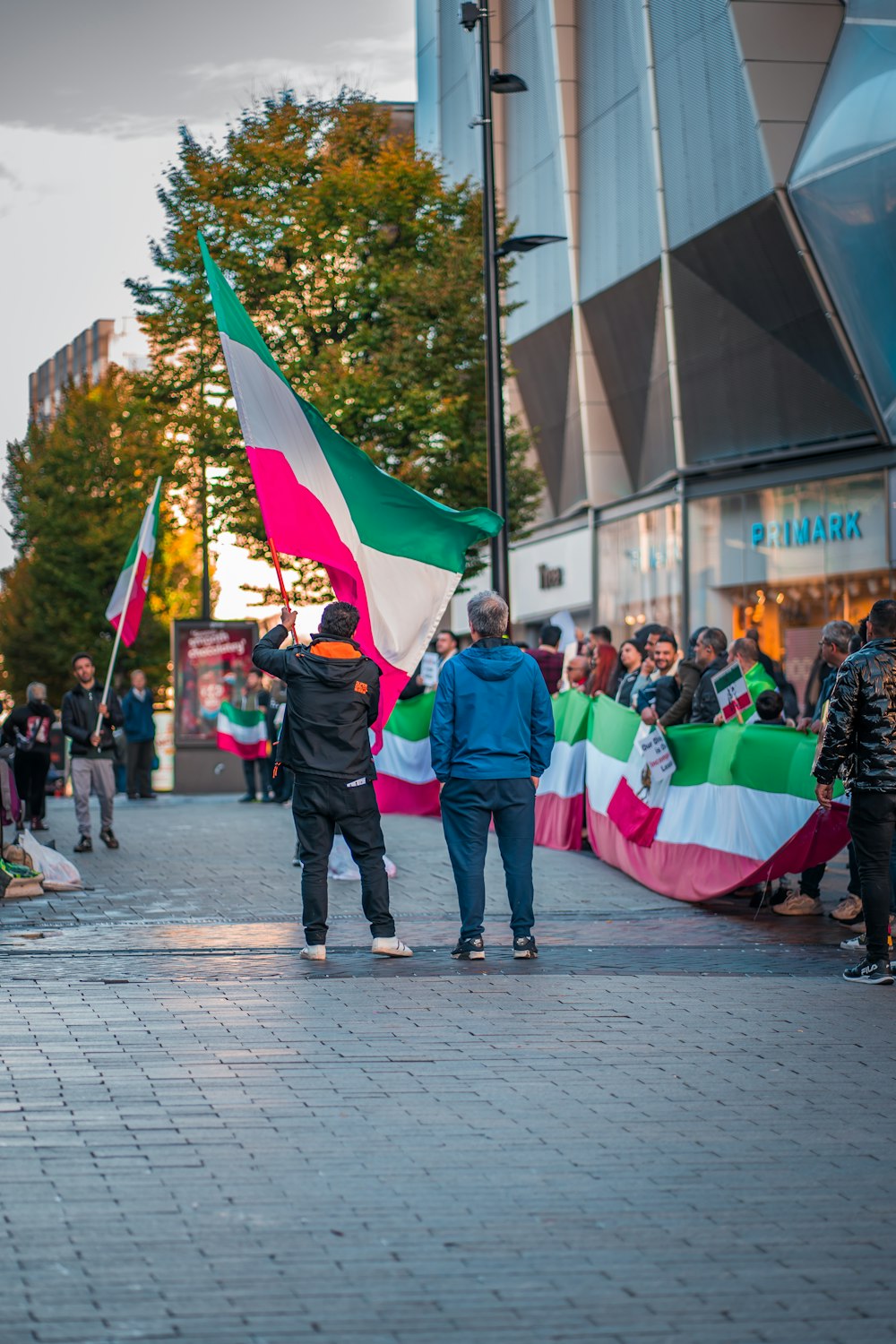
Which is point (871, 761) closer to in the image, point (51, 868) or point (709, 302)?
point (51, 868)

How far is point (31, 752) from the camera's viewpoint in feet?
66.5

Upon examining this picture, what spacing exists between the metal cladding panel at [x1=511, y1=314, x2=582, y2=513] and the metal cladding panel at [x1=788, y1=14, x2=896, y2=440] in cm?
965

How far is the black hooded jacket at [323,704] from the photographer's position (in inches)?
399

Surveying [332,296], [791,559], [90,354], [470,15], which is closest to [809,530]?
[791,559]

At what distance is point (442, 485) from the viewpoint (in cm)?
2970

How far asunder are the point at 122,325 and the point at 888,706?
110000mm

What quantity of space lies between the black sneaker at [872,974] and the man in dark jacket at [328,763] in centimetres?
245

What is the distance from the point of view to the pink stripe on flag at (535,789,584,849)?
16.1 m

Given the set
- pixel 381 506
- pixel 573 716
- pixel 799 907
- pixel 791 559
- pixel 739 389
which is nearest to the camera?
pixel 381 506

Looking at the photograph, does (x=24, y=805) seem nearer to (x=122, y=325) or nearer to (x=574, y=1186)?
(x=574, y=1186)

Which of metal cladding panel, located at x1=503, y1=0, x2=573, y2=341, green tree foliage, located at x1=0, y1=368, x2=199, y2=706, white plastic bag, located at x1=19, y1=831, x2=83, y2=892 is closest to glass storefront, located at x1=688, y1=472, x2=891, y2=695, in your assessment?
metal cladding panel, located at x1=503, y1=0, x2=573, y2=341

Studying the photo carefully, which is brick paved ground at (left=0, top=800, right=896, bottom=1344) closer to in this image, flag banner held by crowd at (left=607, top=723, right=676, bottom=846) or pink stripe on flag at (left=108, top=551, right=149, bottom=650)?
flag banner held by crowd at (left=607, top=723, right=676, bottom=846)

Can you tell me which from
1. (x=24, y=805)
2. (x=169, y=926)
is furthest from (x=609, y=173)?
→ (x=169, y=926)

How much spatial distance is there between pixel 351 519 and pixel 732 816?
317 cm
